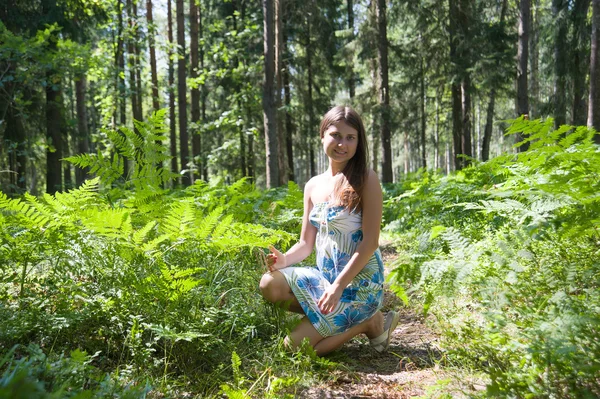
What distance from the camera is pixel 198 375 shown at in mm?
2430

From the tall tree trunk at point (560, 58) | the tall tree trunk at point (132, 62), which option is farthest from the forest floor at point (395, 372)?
the tall tree trunk at point (560, 58)

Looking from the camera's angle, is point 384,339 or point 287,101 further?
point 287,101

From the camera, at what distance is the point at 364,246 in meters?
2.85

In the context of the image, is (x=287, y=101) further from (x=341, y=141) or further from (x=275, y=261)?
(x=275, y=261)

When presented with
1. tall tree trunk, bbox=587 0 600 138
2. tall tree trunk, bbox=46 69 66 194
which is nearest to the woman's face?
tall tree trunk, bbox=587 0 600 138

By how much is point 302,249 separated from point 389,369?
103 centimetres

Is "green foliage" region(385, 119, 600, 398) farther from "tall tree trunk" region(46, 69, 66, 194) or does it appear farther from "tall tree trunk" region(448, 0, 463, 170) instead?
"tall tree trunk" region(448, 0, 463, 170)

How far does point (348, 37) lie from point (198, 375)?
58.5ft

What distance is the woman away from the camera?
2854mm

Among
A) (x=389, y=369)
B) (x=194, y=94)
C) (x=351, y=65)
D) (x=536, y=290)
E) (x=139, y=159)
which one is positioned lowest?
(x=389, y=369)

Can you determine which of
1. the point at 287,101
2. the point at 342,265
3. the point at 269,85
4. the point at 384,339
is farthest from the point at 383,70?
the point at 384,339

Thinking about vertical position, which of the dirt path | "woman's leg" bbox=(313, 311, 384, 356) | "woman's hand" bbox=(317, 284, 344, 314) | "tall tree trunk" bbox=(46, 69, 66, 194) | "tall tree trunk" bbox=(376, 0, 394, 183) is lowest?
the dirt path

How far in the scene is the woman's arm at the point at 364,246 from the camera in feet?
9.22

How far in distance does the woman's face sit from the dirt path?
136 centimetres
